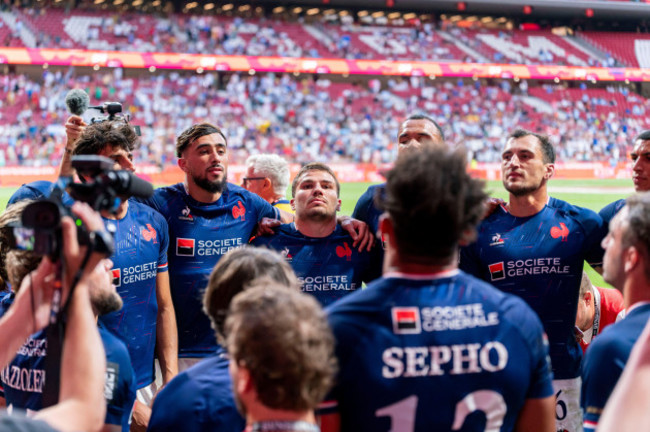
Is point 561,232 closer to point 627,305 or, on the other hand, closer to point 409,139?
point 409,139

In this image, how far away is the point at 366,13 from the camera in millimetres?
46469

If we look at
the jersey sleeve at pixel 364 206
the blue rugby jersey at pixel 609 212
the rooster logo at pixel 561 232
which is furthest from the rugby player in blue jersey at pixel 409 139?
the blue rugby jersey at pixel 609 212

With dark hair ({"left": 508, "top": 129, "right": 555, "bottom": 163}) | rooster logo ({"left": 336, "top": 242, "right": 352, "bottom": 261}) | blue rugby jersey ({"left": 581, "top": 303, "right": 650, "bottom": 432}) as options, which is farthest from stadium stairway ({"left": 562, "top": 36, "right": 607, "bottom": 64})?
blue rugby jersey ({"left": 581, "top": 303, "right": 650, "bottom": 432})

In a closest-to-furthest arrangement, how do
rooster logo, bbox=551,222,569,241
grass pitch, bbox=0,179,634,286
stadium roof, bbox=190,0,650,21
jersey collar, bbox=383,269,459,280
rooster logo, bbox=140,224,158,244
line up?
jersey collar, bbox=383,269,459,280
rooster logo, bbox=140,224,158,244
rooster logo, bbox=551,222,569,241
grass pitch, bbox=0,179,634,286
stadium roof, bbox=190,0,650,21

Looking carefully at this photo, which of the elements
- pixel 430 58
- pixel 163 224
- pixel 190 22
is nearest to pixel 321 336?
pixel 163 224

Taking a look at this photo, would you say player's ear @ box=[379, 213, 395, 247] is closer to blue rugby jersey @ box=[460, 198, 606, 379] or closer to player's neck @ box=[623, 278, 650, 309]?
player's neck @ box=[623, 278, 650, 309]

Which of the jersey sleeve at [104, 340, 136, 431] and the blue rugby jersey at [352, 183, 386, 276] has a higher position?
the blue rugby jersey at [352, 183, 386, 276]

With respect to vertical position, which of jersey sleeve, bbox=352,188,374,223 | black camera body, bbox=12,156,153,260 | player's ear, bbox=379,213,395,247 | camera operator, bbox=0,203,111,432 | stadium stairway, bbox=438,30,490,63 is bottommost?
jersey sleeve, bbox=352,188,374,223

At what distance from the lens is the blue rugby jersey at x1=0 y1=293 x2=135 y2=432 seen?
2682mm

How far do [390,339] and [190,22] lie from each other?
40710 millimetres

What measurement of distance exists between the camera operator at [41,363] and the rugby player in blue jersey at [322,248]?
1875mm

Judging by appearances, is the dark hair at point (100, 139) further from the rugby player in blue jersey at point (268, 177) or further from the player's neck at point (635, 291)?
the player's neck at point (635, 291)

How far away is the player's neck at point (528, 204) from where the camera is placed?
4680 millimetres

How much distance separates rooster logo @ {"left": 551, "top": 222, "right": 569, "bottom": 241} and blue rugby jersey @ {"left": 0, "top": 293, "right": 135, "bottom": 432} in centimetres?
297
